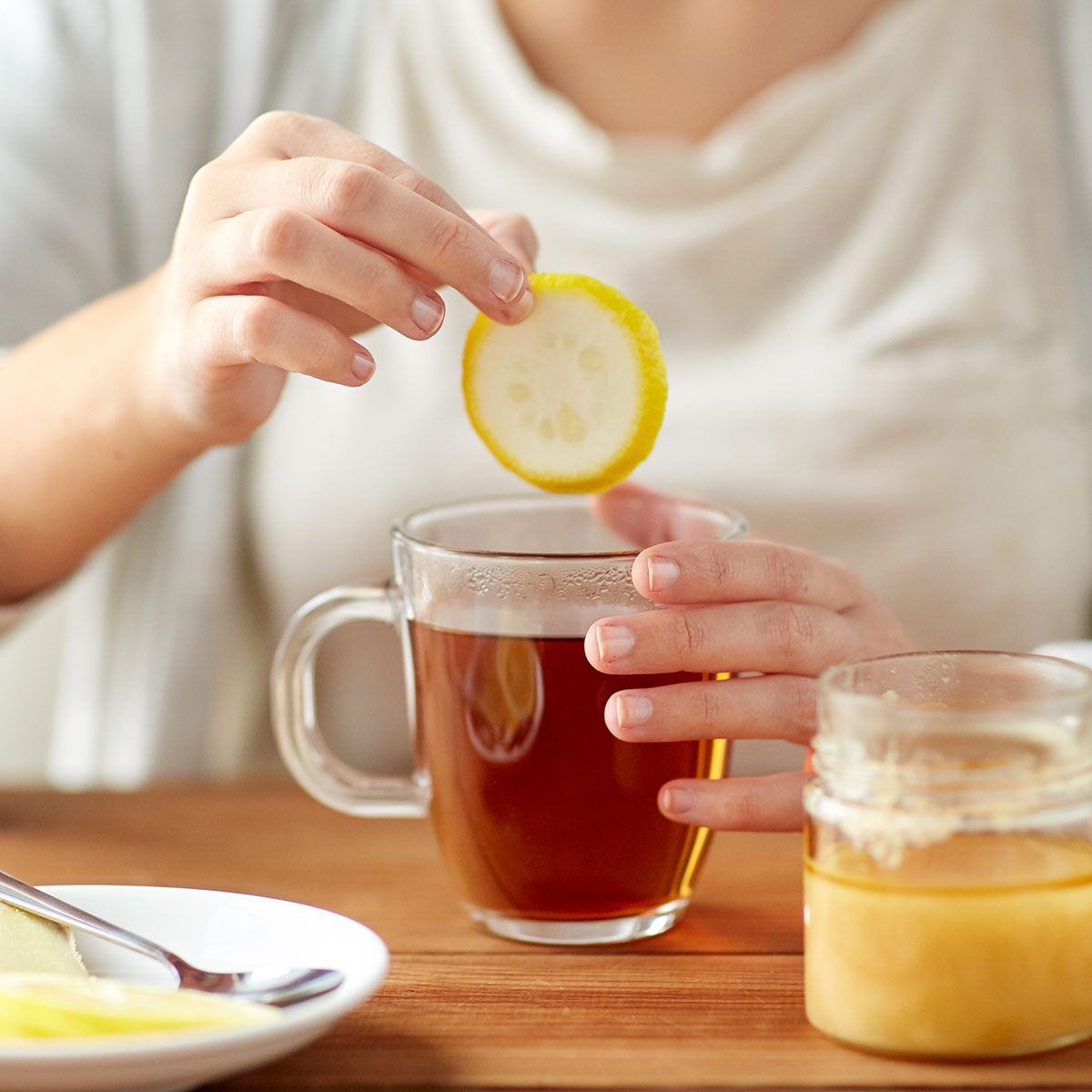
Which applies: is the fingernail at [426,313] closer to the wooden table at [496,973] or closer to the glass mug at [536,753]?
the glass mug at [536,753]

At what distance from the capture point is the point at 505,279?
1.98 ft

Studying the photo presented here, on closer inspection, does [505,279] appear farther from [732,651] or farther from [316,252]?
[732,651]

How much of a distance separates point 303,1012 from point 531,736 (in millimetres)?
195

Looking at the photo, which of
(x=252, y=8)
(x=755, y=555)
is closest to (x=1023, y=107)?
(x=252, y=8)

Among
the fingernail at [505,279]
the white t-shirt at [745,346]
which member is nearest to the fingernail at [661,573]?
the fingernail at [505,279]

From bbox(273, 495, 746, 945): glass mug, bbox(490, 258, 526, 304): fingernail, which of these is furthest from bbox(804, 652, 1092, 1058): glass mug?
bbox(490, 258, 526, 304): fingernail

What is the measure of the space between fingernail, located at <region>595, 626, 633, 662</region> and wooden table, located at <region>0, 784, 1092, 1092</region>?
0.14 metres

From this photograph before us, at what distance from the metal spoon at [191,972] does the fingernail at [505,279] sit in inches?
11.8

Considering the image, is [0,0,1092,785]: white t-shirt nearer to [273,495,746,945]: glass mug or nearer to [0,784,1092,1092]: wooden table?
[0,784,1092,1092]: wooden table

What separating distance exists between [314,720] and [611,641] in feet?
0.69

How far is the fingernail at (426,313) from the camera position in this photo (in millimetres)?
614

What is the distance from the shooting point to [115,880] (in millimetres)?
750

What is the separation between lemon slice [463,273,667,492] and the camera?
0.63 metres

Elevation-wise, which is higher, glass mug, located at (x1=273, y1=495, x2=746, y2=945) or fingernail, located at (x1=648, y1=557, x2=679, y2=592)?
fingernail, located at (x1=648, y1=557, x2=679, y2=592)
